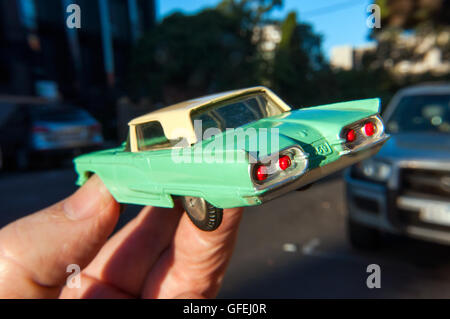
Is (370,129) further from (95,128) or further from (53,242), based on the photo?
(95,128)

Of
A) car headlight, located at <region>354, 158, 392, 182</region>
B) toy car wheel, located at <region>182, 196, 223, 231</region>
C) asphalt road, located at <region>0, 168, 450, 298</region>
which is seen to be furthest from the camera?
car headlight, located at <region>354, 158, 392, 182</region>

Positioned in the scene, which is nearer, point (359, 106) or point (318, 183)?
point (359, 106)

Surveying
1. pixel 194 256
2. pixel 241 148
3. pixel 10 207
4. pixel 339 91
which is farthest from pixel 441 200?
pixel 10 207

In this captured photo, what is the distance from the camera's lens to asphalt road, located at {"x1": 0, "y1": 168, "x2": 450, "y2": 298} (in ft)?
12.2

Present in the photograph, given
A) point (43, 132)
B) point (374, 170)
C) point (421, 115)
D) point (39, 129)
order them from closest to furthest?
point (374, 170), point (421, 115), point (43, 132), point (39, 129)

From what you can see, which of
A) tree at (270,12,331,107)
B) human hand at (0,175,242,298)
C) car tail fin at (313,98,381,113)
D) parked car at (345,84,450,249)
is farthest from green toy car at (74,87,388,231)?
parked car at (345,84,450,249)

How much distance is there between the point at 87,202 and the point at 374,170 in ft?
10.9

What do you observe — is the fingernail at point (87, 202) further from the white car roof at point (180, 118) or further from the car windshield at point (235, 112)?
the car windshield at point (235, 112)

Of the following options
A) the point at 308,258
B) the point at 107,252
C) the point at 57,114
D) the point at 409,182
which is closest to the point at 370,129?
the point at 107,252

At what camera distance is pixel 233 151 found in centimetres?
133

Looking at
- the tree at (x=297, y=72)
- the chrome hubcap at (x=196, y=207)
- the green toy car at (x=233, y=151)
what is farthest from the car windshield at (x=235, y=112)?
the tree at (x=297, y=72)

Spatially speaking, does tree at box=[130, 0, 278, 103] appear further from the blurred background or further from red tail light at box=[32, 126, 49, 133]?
red tail light at box=[32, 126, 49, 133]

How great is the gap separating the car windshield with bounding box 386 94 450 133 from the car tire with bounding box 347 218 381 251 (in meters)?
1.35

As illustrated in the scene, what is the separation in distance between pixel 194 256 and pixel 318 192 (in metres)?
6.30
